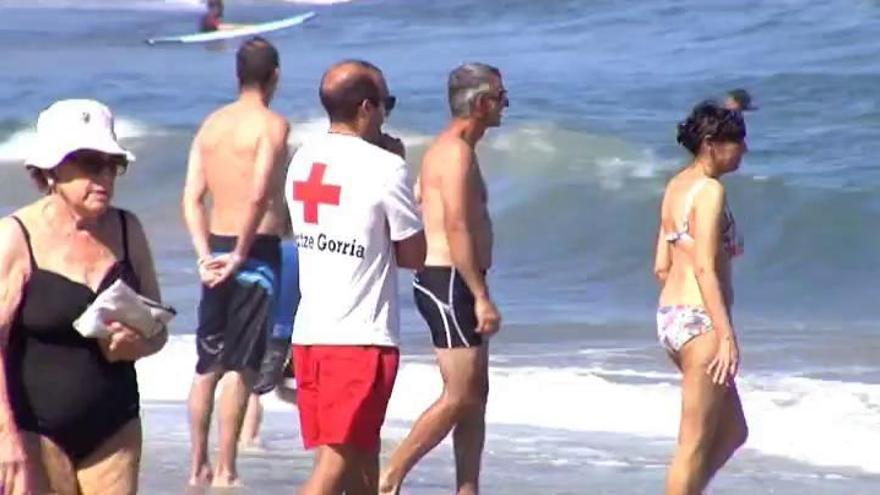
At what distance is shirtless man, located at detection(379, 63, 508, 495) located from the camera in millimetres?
7176

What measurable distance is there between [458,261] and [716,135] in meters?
0.93

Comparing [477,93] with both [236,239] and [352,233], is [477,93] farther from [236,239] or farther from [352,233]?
[352,233]

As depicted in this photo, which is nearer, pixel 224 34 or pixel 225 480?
pixel 225 480

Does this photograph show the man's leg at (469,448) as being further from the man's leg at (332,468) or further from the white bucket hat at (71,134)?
the white bucket hat at (71,134)

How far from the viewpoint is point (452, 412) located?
291 inches

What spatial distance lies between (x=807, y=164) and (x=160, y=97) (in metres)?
10.9

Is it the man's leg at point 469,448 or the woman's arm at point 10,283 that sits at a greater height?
the woman's arm at point 10,283

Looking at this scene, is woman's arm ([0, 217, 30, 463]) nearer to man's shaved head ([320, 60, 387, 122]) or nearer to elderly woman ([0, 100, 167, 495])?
elderly woman ([0, 100, 167, 495])

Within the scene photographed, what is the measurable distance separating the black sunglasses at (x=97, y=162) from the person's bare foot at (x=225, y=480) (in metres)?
3.45

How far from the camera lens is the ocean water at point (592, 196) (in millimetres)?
Answer: 9766

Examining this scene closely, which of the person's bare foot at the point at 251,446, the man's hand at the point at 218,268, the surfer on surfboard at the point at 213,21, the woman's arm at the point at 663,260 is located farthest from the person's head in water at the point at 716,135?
the surfer on surfboard at the point at 213,21

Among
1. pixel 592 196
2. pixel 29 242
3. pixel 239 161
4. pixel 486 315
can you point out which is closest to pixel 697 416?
pixel 486 315

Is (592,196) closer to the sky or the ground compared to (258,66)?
closer to the ground

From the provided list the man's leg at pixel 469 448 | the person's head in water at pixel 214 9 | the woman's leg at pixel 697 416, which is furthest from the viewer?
the person's head in water at pixel 214 9
